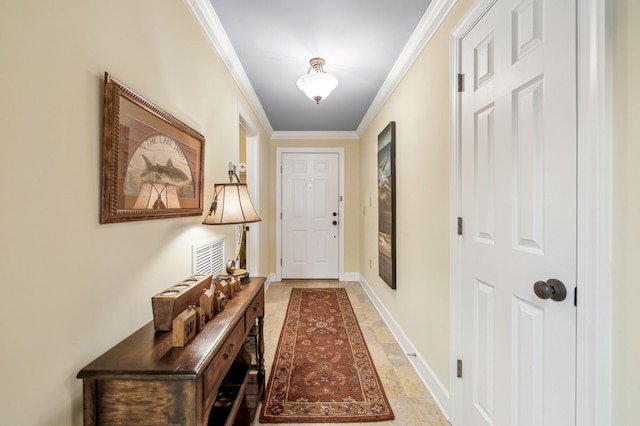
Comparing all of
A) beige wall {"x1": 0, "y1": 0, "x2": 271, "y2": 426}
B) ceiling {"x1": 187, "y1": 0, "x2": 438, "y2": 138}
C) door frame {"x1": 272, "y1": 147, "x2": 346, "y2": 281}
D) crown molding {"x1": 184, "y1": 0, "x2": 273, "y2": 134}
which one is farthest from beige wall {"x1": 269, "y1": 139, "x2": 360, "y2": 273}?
beige wall {"x1": 0, "y1": 0, "x2": 271, "y2": 426}

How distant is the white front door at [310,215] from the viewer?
4.27 m

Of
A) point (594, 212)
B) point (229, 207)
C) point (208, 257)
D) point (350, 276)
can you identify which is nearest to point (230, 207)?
point (229, 207)

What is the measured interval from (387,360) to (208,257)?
156cm

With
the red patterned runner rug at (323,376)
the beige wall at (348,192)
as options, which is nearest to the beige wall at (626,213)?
the red patterned runner rug at (323,376)

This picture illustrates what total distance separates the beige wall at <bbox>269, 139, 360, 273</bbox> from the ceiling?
122 cm

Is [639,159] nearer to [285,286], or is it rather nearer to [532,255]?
[532,255]

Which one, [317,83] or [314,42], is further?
[317,83]

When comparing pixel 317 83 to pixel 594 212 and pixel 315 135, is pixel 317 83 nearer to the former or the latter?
pixel 594 212

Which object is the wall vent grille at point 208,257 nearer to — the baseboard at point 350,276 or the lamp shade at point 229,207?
the lamp shade at point 229,207

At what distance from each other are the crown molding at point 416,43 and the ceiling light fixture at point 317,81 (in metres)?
0.57

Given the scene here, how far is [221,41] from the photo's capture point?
6.06ft

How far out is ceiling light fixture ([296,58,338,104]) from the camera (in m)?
2.11

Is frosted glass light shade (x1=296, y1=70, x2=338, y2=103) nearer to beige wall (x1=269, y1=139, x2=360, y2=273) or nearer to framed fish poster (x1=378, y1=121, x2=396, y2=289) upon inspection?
framed fish poster (x1=378, y1=121, x2=396, y2=289)

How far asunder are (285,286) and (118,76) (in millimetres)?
3442
